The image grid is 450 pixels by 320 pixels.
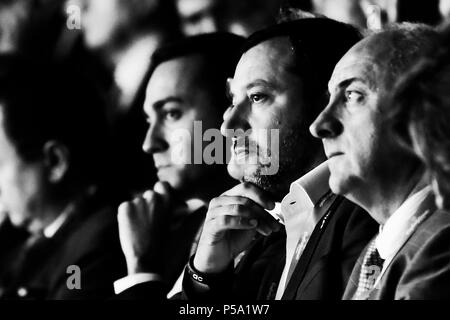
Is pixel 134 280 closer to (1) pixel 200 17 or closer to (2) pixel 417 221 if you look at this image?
(1) pixel 200 17

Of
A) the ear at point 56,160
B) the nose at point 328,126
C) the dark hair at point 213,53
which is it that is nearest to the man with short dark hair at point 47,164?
the ear at point 56,160

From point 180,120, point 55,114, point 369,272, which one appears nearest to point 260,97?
point 180,120

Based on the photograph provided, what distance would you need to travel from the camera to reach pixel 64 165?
2822 mm

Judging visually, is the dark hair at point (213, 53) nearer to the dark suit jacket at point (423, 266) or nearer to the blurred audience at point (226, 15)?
the blurred audience at point (226, 15)

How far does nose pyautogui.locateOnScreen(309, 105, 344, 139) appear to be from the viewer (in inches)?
70.6

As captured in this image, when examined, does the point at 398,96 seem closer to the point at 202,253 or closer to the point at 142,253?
the point at 202,253

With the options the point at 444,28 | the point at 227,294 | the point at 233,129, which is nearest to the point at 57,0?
the point at 233,129

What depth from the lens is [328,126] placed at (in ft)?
5.89

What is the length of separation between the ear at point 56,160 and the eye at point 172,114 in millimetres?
456

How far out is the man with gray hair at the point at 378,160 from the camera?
1.64m

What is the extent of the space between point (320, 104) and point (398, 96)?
69 cm

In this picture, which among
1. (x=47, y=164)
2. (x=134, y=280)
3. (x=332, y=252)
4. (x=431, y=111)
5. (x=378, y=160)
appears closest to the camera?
(x=431, y=111)

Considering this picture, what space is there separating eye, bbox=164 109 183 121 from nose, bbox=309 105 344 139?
799 millimetres

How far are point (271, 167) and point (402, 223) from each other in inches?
23.2
